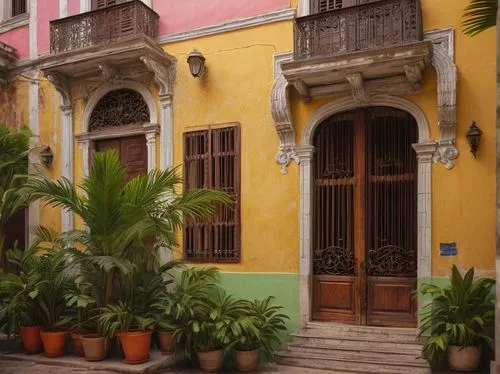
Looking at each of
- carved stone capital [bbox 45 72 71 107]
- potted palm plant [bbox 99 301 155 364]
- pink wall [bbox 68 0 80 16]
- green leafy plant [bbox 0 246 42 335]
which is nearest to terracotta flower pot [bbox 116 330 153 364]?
potted palm plant [bbox 99 301 155 364]

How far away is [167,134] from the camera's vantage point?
8875mm

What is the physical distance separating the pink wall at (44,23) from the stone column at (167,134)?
281 centimetres

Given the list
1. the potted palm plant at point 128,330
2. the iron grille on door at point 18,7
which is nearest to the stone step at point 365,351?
the potted palm plant at point 128,330

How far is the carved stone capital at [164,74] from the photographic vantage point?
873cm

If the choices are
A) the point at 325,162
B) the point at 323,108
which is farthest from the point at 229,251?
the point at 323,108

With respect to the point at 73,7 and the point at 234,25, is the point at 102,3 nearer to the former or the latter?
the point at 73,7

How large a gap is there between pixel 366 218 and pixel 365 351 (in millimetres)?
1772

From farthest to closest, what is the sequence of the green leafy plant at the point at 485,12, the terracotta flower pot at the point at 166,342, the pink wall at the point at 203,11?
the pink wall at the point at 203,11, the terracotta flower pot at the point at 166,342, the green leafy plant at the point at 485,12

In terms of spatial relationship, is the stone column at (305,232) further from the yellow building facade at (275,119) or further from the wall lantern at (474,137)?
the wall lantern at (474,137)

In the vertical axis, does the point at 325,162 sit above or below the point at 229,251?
above

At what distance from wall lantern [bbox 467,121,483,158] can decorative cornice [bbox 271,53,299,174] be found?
7.65 ft

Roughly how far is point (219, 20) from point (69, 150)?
3498 mm

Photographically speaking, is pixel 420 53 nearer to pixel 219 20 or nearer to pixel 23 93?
pixel 219 20

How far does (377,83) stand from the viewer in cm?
757
